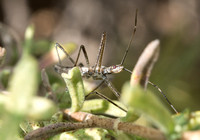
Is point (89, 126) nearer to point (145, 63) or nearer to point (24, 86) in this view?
point (145, 63)

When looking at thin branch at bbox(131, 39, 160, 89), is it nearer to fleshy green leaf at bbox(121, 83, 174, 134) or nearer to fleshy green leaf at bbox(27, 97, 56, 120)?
fleshy green leaf at bbox(121, 83, 174, 134)

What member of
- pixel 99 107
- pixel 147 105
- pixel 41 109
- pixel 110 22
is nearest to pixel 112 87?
pixel 99 107

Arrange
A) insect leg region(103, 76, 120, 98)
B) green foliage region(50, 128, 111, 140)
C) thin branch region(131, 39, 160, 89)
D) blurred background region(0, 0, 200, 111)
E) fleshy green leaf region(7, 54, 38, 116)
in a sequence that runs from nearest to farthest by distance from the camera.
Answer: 1. fleshy green leaf region(7, 54, 38, 116)
2. thin branch region(131, 39, 160, 89)
3. green foliage region(50, 128, 111, 140)
4. insect leg region(103, 76, 120, 98)
5. blurred background region(0, 0, 200, 111)

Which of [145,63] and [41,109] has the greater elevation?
[145,63]

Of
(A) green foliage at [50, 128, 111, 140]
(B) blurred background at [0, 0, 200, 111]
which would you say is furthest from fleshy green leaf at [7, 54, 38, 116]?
(B) blurred background at [0, 0, 200, 111]

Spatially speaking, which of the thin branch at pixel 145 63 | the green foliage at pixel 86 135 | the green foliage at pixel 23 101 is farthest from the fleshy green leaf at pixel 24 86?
the green foliage at pixel 86 135

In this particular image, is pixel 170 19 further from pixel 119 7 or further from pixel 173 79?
pixel 173 79

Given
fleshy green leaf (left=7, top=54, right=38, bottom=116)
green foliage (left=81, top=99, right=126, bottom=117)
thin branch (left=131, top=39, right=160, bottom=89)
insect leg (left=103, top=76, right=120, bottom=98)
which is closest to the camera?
fleshy green leaf (left=7, top=54, right=38, bottom=116)

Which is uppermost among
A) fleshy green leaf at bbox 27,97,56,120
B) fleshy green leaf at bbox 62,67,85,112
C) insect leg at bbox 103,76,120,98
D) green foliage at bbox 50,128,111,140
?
insect leg at bbox 103,76,120,98
